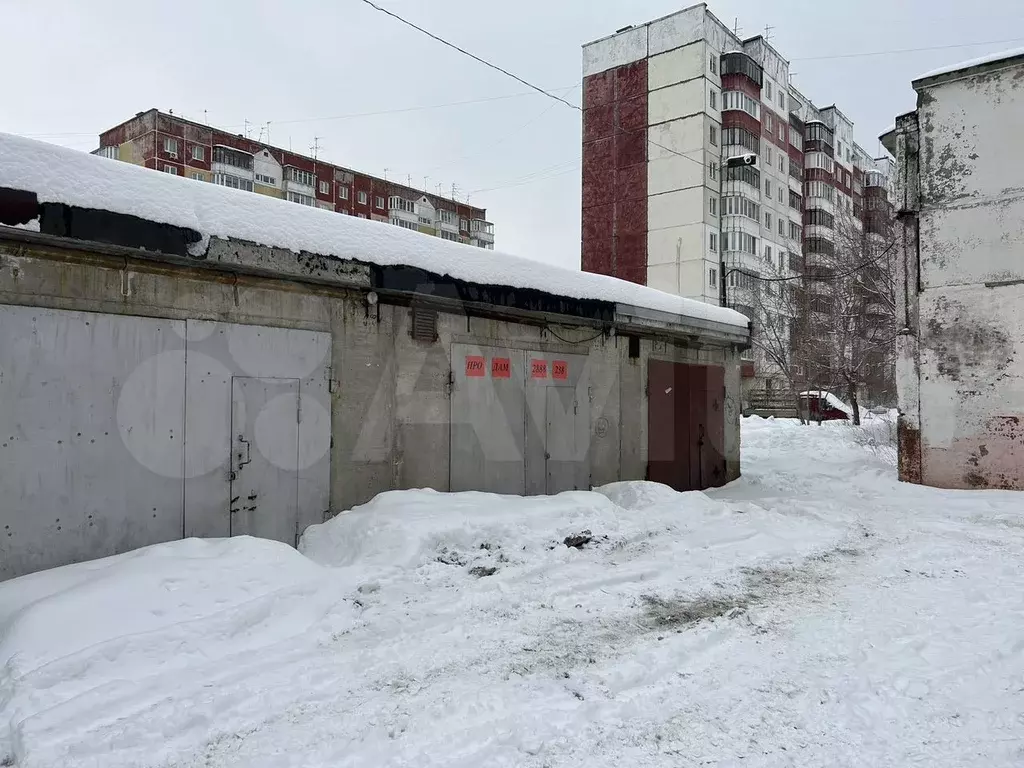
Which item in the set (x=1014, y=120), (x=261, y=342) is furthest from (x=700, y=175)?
(x=261, y=342)

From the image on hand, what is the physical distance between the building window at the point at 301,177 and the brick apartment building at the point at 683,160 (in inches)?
900

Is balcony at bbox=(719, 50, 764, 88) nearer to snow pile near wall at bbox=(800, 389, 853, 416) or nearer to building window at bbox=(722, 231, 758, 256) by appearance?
building window at bbox=(722, 231, 758, 256)

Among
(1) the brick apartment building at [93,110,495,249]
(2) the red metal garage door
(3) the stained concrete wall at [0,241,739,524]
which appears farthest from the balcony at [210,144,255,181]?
(3) the stained concrete wall at [0,241,739,524]

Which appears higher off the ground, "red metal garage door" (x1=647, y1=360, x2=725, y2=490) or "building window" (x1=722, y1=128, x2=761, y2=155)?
"building window" (x1=722, y1=128, x2=761, y2=155)

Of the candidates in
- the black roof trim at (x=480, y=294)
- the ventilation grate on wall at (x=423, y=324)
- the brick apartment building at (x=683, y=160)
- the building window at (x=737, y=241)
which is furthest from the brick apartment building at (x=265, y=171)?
the ventilation grate on wall at (x=423, y=324)

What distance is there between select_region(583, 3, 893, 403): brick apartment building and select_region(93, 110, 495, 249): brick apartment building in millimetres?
10246

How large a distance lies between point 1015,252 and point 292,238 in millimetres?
11899

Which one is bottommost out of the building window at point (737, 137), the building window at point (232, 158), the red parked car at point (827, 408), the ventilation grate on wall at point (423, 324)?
the red parked car at point (827, 408)

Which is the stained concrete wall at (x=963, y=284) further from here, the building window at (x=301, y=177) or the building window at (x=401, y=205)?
the building window at (x=401, y=205)

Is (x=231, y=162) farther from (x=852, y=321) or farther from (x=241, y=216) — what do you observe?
(x=241, y=216)

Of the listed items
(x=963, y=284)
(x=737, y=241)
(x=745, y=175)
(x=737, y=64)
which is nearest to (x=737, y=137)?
(x=745, y=175)

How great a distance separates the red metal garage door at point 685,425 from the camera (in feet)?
36.1

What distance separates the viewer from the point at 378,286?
7.12m

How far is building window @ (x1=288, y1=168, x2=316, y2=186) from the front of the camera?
50000mm
